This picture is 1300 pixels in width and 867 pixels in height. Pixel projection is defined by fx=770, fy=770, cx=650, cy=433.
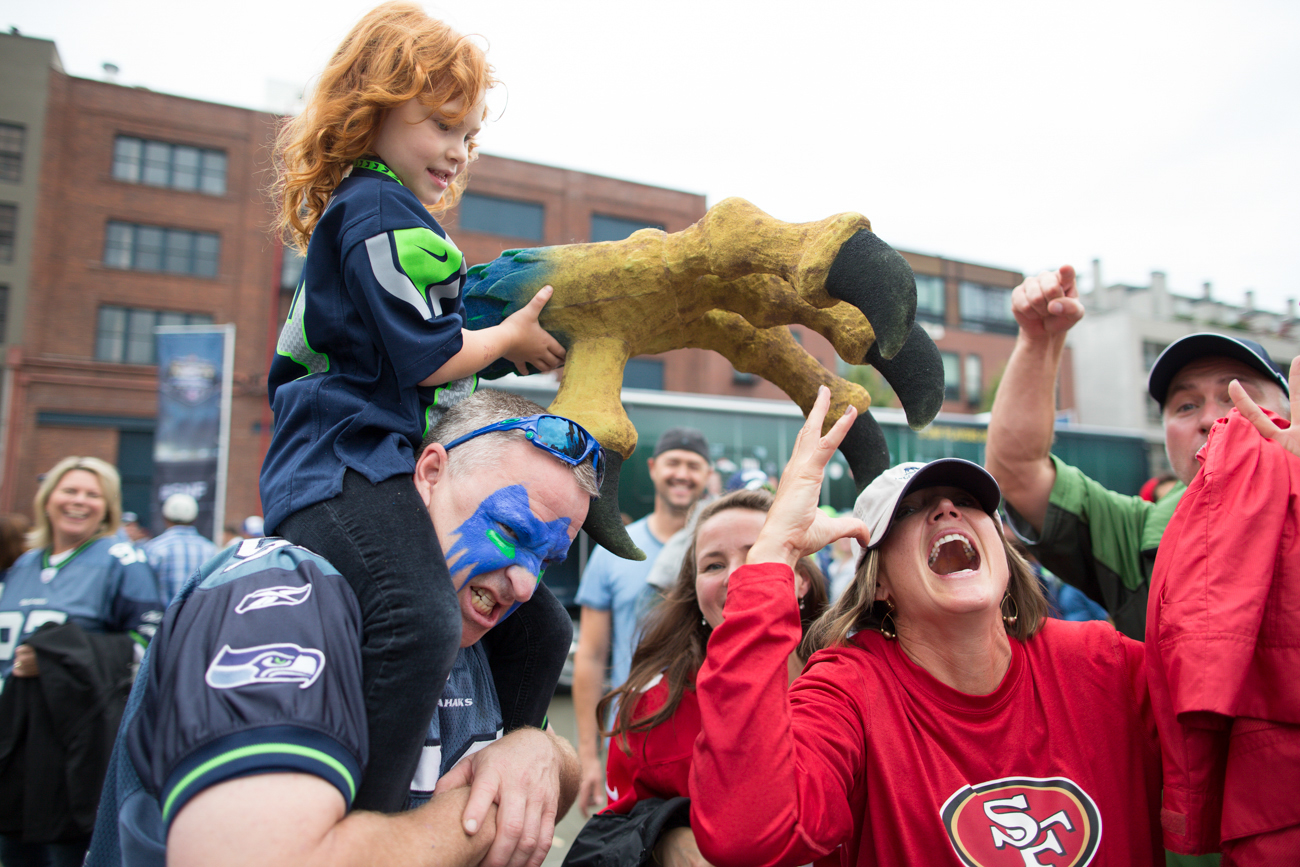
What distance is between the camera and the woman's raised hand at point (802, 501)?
1.59 metres

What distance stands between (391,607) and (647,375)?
75.8ft

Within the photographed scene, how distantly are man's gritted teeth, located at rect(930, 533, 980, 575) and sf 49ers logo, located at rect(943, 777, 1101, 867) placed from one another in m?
0.49

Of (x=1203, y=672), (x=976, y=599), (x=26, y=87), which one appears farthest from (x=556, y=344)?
(x=26, y=87)

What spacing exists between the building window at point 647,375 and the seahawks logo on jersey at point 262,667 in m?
23.0

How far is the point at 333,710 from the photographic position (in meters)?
1.14

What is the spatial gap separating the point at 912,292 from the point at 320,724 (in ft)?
3.97

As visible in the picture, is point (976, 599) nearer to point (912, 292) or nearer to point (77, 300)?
point (912, 292)

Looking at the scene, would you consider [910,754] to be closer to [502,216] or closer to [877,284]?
[877,284]

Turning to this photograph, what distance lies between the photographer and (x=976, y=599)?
1735mm

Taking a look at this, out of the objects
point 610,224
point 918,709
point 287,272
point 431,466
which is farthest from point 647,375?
point 431,466

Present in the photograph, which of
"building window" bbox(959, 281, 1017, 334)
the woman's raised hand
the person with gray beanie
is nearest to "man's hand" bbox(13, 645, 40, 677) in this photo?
the person with gray beanie

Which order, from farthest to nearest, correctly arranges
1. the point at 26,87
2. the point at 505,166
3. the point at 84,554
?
the point at 505,166 < the point at 26,87 < the point at 84,554

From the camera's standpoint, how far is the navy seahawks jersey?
1.49 metres

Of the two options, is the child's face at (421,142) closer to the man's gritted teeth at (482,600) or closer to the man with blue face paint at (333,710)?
the man with blue face paint at (333,710)
